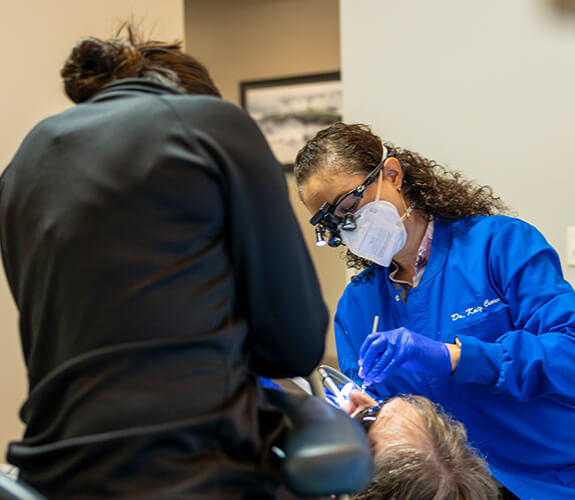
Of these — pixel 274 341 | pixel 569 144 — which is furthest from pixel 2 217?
pixel 569 144

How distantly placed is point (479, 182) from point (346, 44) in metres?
0.65

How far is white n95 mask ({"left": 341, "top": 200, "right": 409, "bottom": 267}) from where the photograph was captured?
4.92ft

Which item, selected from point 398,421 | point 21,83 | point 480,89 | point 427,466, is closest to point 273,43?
point 21,83

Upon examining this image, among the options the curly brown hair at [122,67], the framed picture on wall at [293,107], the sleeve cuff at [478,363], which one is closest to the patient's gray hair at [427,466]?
the sleeve cuff at [478,363]

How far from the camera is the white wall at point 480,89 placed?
1910mm

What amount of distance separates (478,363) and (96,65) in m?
0.94

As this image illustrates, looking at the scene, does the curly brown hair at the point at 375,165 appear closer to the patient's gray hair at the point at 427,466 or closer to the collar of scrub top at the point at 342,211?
the collar of scrub top at the point at 342,211

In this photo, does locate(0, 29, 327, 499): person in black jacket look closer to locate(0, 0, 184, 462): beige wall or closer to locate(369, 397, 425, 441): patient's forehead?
locate(369, 397, 425, 441): patient's forehead

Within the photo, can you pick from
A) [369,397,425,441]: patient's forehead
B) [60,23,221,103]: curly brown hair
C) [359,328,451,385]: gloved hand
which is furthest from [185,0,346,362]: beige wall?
[60,23,221,103]: curly brown hair

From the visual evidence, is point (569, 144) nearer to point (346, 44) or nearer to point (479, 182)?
point (479, 182)

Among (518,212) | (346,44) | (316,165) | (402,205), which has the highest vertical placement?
(346,44)

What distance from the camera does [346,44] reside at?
211 centimetres

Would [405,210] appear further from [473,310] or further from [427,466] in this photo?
[427,466]

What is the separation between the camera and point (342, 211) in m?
1.50
